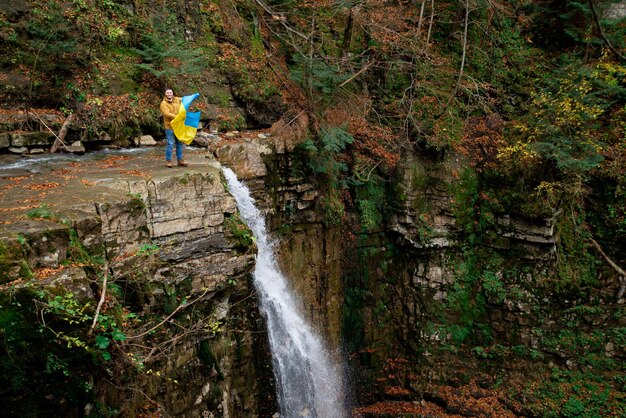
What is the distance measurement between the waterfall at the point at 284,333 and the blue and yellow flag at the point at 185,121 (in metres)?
1.26

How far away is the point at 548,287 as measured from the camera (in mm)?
10461

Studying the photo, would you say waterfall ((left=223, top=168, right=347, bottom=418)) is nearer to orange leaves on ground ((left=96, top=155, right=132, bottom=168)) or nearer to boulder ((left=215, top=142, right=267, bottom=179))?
boulder ((left=215, top=142, right=267, bottom=179))

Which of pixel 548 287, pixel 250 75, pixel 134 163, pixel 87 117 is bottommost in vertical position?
pixel 548 287

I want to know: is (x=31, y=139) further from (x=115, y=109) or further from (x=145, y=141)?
(x=145, y=141)

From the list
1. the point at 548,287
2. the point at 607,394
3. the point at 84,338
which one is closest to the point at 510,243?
the point at 548,287

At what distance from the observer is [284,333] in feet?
26.9

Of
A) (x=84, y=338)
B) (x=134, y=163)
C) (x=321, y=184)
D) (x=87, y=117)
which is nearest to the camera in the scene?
Result: (x=84, y=338)

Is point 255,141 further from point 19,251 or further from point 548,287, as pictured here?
point 548,287

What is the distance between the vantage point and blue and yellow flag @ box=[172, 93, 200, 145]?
262 inches

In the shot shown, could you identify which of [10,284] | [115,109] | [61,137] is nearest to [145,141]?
[115,109]

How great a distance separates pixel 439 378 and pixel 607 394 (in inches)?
152

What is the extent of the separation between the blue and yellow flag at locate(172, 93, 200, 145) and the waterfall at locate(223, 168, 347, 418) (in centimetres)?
126

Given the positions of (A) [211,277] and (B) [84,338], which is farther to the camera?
(A) [211,277]

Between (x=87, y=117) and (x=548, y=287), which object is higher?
(x=87, y=117)
